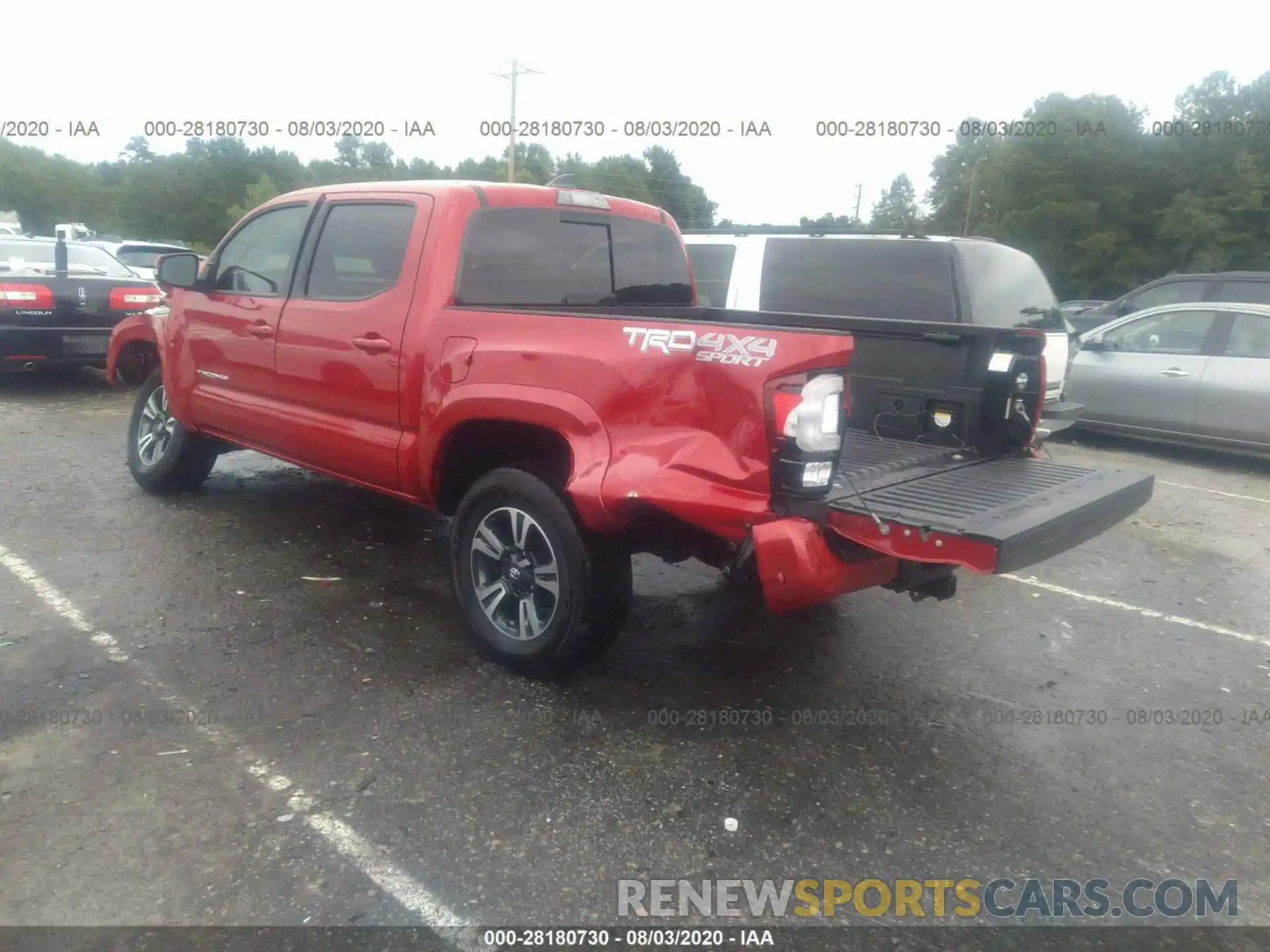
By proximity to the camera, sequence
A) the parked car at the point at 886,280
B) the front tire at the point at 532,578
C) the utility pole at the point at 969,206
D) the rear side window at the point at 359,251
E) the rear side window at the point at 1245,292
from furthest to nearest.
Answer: the utility pole at the point at 969,206
the rear side window at the point at 1245,292
the parked car at the point at 886,280
the rear side window at the point at 359,251
the front tire at the point at 532,578

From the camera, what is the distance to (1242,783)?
10.6 feet

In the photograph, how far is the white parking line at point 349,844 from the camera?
241 cm

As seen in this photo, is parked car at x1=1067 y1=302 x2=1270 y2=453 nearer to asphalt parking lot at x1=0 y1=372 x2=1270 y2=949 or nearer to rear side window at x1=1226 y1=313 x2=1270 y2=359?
rear side window at x1=1226 y1=313 x2=1270 y2=359

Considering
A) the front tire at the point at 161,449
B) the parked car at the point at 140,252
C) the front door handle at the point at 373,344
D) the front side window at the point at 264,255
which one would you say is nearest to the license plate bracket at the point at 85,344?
the front tire at the point at 161,449

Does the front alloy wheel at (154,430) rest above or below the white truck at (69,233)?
below

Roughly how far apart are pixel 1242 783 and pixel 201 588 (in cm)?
440

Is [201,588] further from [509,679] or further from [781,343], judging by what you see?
[781,343]

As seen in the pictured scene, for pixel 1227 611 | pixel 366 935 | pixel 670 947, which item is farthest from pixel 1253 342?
pixel 366 935

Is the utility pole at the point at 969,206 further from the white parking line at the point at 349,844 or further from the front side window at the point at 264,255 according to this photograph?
the white parking line at the point at 349,844

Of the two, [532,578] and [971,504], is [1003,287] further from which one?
[532,578]

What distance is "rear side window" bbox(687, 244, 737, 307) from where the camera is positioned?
719 cm

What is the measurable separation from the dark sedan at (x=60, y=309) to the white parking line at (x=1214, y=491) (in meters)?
9.10

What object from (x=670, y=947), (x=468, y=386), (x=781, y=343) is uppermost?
(x=781, y=343)

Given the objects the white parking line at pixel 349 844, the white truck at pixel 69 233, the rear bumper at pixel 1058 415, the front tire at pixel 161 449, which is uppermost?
the white truck at pixel 69 233
